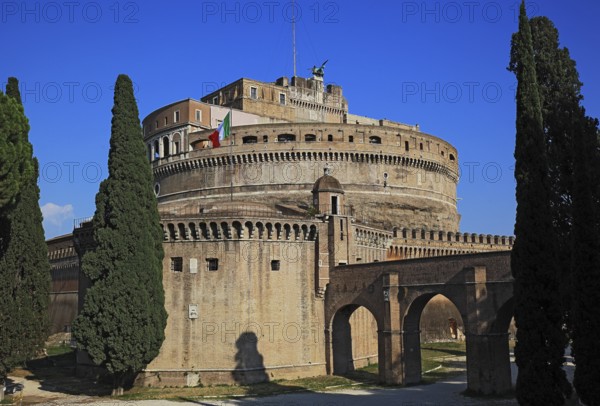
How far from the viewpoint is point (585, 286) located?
17.0 m

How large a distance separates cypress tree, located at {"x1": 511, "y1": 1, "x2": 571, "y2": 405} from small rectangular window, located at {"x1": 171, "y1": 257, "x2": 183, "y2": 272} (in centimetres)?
1681

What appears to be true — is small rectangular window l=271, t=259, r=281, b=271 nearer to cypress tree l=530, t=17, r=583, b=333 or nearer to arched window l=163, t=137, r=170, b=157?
cypress tree l=530, t=17, r=583, b=333

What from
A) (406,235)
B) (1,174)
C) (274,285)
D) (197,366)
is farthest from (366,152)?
(1,174)

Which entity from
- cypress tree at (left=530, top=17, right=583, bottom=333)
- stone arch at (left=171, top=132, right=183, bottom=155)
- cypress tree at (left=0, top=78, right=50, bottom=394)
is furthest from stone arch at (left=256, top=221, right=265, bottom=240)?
stone arch at (left=171, top=132, right=183, bottom=155)

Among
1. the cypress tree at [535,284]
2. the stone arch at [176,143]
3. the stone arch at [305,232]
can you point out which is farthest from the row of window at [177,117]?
the cypress tree at [535,284]

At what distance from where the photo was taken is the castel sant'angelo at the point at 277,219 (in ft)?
103

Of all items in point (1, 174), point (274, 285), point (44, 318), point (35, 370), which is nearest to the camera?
point (1, 174)

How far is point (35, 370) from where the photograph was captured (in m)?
36.3

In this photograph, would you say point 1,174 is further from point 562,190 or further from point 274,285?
point 562,190

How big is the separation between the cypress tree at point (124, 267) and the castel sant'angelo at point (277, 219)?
2.34 metres

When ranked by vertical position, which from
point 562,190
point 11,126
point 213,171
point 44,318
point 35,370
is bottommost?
point 35,370

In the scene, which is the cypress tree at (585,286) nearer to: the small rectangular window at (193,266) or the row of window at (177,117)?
the small rectangular window at (193,266)

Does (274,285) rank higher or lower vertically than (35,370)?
higher

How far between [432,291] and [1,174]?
1771 centimetres
